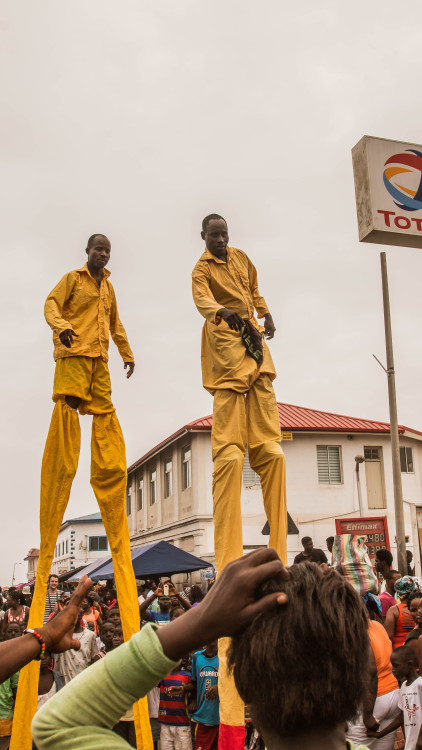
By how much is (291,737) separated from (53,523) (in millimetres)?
3310

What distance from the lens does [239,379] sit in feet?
14.6

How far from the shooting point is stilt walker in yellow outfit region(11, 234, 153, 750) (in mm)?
4461

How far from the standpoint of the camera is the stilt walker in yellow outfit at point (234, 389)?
4246mm

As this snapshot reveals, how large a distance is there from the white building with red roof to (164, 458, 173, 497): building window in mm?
653

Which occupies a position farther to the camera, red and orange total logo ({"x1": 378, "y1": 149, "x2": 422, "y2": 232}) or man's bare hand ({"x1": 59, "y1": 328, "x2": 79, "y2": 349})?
red and orange total logo ({"x1": 378, "y1": 149, "x2": 422, "y2": 232})

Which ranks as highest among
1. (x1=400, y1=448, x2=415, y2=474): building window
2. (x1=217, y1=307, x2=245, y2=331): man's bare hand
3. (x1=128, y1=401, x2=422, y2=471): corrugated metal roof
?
(x1=128, y1=401, x2=422, y2=471): corrugated metal roof

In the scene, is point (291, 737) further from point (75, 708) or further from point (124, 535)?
point (124, 535)

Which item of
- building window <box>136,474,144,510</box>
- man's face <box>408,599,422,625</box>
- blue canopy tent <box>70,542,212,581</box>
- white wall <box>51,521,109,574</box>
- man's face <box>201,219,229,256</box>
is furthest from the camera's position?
white wall <box>51,521,109,574</box>

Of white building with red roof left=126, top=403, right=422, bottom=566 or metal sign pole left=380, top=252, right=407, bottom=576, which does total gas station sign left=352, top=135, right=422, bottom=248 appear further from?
white building with red roof left=126, top=403, right=422, bottom=566

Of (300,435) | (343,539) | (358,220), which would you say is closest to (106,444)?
(343,539)

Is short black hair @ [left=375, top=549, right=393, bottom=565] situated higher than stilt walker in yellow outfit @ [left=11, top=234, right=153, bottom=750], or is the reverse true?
stilt walker in yellow outfit @ [left=11, top=234, right=153, bottom=750]

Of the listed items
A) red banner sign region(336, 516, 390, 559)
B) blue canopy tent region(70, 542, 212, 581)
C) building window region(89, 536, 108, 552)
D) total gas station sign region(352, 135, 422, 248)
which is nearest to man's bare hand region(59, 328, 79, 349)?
total gas station sign region(352, 135, 422, 248)

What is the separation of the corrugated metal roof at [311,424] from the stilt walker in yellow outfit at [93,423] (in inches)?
840

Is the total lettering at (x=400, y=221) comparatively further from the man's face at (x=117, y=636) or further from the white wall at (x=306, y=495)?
the white wall at (x=306, y=495)
